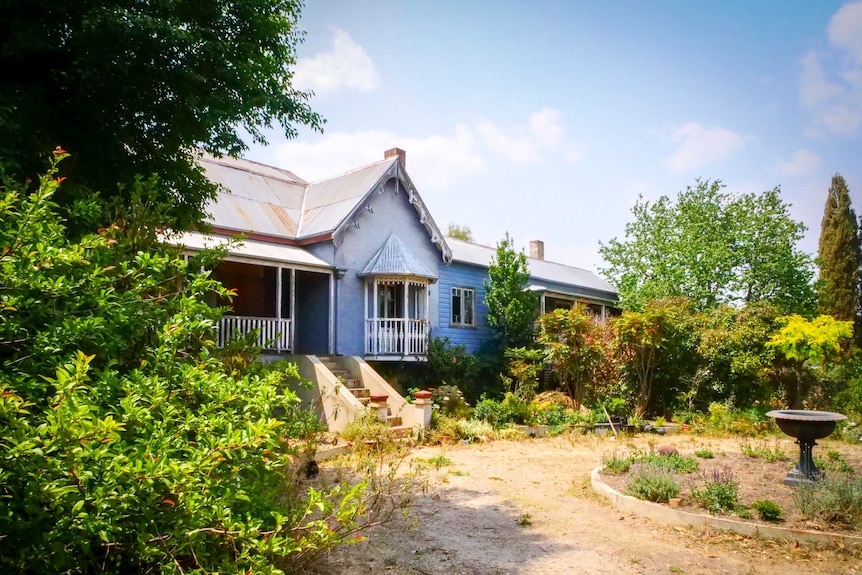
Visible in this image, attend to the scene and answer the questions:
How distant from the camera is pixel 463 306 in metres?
21.7

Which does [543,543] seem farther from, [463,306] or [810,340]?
[463,306]

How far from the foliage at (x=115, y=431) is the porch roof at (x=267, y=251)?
10.3 metres

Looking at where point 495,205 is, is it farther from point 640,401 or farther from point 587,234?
point 640,401

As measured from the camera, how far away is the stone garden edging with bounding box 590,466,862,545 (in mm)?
6168

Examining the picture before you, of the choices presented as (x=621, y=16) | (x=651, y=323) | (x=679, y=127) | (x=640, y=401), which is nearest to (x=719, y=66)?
(x=679, y=127)

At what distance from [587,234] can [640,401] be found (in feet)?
46.5

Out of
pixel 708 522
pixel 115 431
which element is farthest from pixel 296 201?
pixel 115 431

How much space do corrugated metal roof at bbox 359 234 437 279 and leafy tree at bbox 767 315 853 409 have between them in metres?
10.1

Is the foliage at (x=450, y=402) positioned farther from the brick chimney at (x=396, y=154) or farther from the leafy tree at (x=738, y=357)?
the brick chimney at (x=396, y=154)

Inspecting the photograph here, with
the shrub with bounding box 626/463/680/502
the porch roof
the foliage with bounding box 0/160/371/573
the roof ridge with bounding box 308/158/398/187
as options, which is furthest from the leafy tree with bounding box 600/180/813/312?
the foliage with bounding box 0/160/371/573

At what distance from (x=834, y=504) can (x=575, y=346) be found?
10.9 meters

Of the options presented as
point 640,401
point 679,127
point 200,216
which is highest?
point 679,127

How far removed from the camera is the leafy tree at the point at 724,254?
84.2 feet

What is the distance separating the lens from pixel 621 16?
12.5 m
